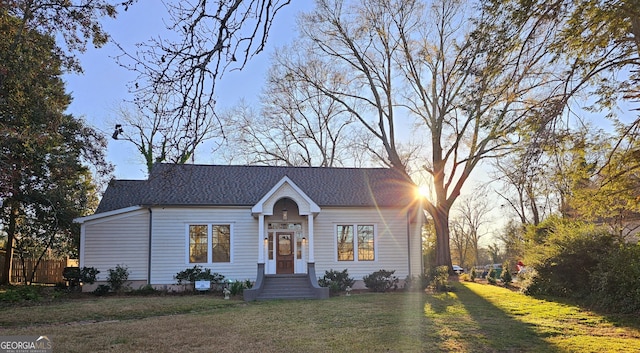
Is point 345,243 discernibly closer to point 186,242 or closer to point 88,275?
point 186,242

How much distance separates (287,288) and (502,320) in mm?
8709

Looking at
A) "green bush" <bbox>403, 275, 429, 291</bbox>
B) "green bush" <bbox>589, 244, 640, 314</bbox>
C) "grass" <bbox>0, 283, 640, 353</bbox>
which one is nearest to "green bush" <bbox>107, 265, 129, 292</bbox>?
"grass" <bbox>0, 283, 640, 353</bbox>

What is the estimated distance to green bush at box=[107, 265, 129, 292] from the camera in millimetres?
17672

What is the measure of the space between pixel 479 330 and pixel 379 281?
9.32 metres

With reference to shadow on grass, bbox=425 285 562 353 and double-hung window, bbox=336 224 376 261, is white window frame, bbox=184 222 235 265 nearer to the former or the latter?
double-hung window, bbox=336 224 376 261

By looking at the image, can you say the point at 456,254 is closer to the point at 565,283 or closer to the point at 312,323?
the point at 565,283

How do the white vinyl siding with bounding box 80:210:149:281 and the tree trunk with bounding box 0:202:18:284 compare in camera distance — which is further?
the tree trunk with bounding box 0:202:18:284

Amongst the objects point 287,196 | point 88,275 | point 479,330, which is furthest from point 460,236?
point 479,330

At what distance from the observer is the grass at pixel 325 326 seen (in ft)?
26.1

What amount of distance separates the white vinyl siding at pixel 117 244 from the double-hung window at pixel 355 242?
777 centimetres

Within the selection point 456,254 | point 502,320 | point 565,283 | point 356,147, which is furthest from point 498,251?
point 502,320

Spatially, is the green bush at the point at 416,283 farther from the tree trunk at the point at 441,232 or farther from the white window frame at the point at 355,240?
the tree trunk at the point at 441,232

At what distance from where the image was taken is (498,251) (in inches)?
2157

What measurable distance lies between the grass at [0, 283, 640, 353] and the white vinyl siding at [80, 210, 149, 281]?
378cm
